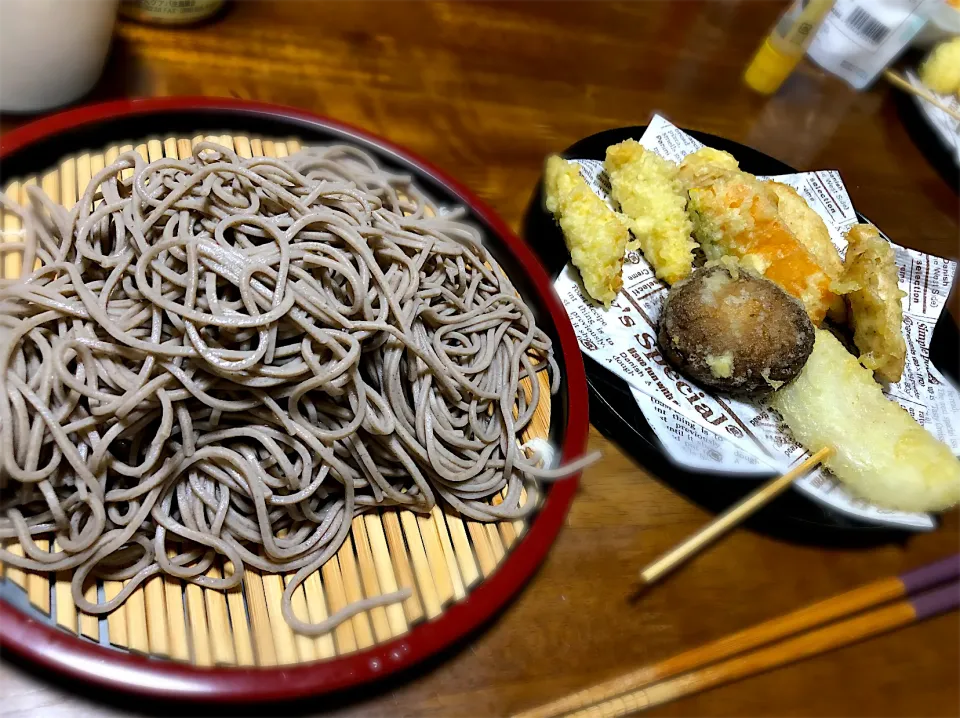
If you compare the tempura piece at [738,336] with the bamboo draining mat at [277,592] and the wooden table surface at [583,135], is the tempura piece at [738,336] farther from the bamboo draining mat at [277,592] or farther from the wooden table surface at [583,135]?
the bamboo draining mat at [277,592]

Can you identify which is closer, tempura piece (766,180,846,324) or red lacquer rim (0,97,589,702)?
red lacquer rim (0,97,589,702)

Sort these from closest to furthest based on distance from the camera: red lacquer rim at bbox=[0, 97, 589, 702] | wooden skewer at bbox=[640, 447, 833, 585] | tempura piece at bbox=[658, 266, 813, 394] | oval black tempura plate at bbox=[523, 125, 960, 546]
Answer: red lacquer rim at bbox=[0, 97, 589, 702] < wooden skewer at bbox=[640, 447, 833, 585] < oval black tempura plate at bbox=[523, 125, 960, 546] < tempura piece at bbox=[658, 266, 813, 394]

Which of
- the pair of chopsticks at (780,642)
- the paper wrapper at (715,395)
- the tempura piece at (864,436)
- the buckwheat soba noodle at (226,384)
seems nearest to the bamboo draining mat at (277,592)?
the buckwheat soba noodle at (226,384)

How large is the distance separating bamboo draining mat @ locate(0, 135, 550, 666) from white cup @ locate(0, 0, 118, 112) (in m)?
0.28

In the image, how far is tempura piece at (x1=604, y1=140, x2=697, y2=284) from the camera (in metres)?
1.55

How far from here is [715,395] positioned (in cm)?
142

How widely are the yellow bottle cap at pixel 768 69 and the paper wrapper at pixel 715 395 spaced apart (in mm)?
694

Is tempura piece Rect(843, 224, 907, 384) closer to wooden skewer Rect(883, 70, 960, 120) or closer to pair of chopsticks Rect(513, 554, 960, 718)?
pair of chopsticks Rect(513, 554, 960, 718)

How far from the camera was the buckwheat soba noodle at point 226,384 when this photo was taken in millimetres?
849

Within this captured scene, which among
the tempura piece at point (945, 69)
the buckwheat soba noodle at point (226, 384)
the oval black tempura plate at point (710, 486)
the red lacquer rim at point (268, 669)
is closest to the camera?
the red lacquer rim at point (268, 669)

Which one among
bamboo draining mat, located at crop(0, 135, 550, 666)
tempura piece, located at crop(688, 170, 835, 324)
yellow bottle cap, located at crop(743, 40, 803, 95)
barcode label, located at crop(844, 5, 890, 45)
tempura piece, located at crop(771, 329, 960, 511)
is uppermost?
barcode label, located at crop(844, 5, 890, 45)

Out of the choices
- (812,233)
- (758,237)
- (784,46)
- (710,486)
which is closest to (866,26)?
(784,46)

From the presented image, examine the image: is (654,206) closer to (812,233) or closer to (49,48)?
(812,233)

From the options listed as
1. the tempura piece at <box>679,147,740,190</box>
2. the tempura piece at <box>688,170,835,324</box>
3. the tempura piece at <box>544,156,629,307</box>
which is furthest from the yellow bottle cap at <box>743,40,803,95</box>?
the tempura piece at <box>544,156,629,307</box>
